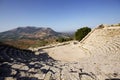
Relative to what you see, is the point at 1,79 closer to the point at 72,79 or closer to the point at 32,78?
the point at 32,78

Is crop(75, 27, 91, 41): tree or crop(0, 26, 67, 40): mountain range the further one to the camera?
crop(0, 26, 67, 40): mountain range

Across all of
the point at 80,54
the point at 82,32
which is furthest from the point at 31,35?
the point at 80,54

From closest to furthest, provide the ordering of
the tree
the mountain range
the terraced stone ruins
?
the terraced stone ruins, the tree, the mountain range

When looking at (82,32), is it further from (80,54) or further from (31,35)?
(31,35)

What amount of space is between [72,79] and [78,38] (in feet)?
69.8

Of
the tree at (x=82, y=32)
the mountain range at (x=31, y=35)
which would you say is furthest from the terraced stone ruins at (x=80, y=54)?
the mountain range at (x=31, y=35)

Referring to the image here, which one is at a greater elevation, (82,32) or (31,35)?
(82,32)

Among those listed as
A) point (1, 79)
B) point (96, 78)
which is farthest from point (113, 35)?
point (1, 79)

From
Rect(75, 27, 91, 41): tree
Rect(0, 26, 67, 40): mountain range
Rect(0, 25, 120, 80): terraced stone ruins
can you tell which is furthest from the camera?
Rect(0, 26, 67, 40): mountain range

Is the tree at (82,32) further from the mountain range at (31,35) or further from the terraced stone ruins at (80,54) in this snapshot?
the mountain range at (31,35)

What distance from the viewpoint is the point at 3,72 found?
5340 mm

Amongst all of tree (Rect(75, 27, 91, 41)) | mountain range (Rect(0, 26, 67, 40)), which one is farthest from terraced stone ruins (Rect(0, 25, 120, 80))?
mountain range (Rect(0, 26, 67, 40))

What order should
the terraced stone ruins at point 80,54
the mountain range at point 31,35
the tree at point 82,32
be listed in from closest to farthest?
the terraced stone ruins at point 80,54
the tree at point 82,32
the mountain range at point 31,35

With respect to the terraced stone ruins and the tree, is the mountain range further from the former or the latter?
the terraced stone ruins
